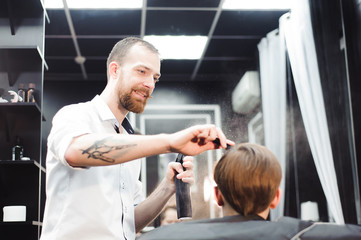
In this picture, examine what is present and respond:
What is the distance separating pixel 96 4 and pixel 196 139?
126 inches

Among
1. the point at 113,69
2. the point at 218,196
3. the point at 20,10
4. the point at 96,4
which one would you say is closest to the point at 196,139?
the point at 218,196

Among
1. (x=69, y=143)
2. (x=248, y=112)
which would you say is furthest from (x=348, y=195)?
(x=69, y=143)

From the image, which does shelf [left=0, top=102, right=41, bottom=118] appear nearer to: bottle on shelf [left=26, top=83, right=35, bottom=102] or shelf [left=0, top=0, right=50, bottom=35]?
bottle on shelf [left=26, top=83, right=35, bottom=102]

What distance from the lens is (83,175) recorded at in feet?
5.38

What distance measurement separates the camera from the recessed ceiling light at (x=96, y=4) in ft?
13.9

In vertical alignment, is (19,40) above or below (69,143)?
above

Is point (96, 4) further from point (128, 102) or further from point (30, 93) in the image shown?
point (128, 102)

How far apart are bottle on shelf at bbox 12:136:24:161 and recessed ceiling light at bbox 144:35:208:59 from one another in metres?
2.02

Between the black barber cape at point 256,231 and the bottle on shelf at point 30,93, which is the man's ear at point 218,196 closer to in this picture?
the black barber cape at point 256,231

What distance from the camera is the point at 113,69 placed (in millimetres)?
2027

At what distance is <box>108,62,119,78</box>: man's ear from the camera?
6.58 feet

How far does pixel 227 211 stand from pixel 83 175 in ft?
1.82

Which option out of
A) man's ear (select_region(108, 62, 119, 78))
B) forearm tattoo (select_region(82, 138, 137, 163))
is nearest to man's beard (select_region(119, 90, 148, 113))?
man's ear (select_region(108, 62, 119, 78))

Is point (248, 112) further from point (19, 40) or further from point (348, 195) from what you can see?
point (19, 40)
